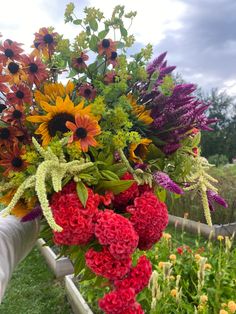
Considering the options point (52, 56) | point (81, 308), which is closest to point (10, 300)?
point (81, 308)

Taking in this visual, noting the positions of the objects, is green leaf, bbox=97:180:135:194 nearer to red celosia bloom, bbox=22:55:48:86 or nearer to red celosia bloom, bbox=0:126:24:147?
red celosia bloom, bbox=0:126:24:147

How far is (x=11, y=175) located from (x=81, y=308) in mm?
2576

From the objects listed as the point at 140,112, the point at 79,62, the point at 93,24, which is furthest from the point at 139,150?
the point at 93,24

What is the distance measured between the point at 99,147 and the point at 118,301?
1.57ft

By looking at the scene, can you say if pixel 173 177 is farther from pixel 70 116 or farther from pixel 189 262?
pixel 189 262

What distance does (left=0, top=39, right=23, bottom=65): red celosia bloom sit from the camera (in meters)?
1.50

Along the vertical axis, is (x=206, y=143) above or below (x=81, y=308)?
above

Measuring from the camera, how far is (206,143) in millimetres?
18641

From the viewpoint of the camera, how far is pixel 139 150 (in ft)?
4.88

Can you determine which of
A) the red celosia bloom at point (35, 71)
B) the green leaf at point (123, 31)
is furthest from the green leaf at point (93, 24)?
the red celosia bloom at point (35, 71)

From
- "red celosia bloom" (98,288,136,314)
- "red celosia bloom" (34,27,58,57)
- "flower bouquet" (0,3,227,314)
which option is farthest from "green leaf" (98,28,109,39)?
"red celosia bloom" (98,288,136,314)

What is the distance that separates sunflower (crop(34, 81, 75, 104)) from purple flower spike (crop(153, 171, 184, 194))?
408mm

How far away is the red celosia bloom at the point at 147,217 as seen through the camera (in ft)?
4.38

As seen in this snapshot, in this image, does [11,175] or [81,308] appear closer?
[11,175]
